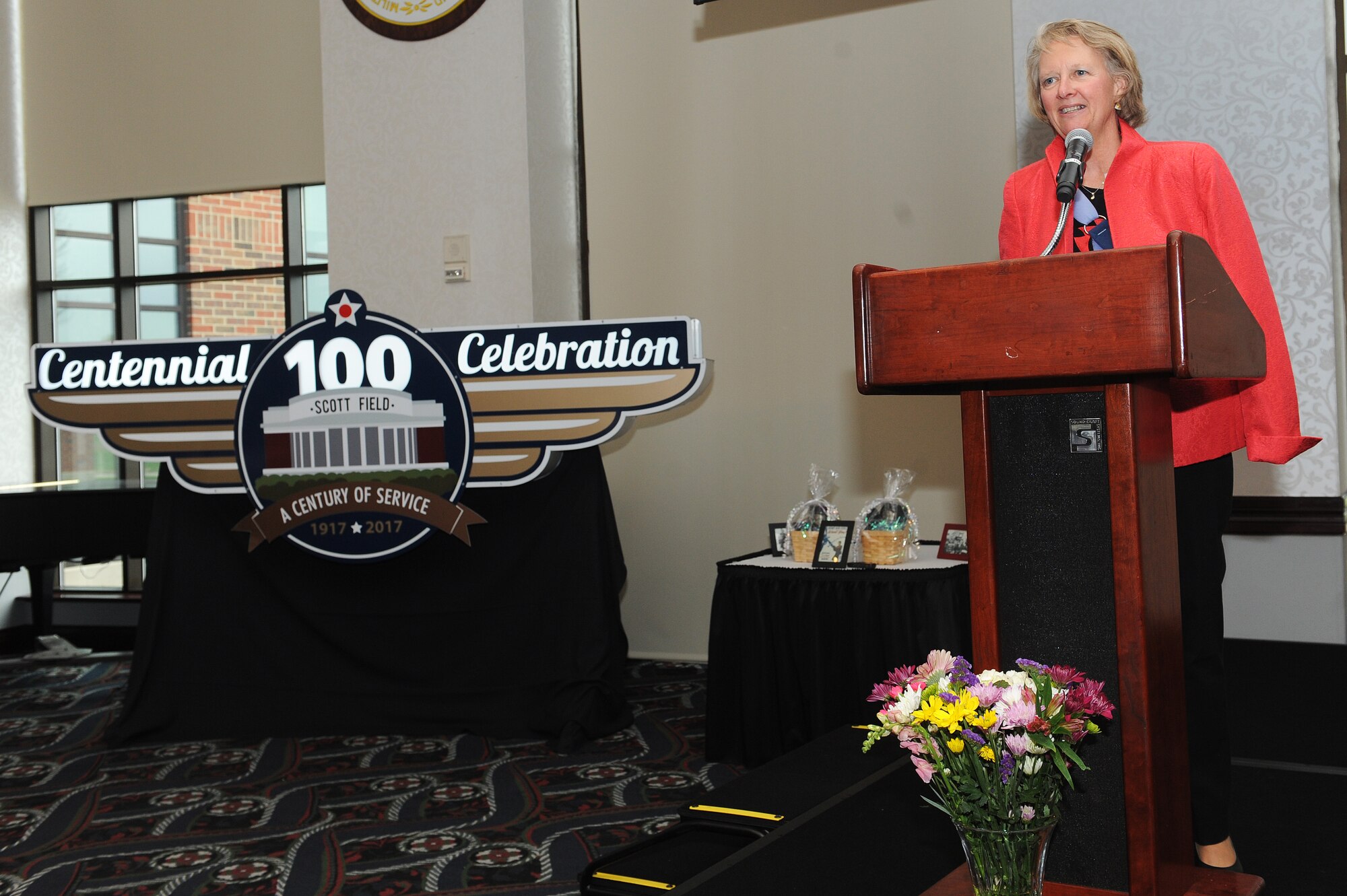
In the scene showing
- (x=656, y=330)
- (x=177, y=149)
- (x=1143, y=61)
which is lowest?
(x=656, y=330)

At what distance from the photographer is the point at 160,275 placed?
662 centimetres

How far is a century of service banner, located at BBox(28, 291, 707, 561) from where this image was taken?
3.97 metres

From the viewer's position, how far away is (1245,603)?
13.2ft

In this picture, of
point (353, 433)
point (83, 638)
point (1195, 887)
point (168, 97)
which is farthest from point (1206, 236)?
point (83, 638)

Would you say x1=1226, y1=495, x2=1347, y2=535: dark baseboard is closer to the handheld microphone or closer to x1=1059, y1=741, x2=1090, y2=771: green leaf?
the handheld microphone

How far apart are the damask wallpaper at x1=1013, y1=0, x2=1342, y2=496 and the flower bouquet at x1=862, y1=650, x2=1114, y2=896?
3047 mm

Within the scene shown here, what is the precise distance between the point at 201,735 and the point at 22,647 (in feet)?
8.82

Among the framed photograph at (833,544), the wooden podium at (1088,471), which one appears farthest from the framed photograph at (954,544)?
the wooden podium at (1088,471)

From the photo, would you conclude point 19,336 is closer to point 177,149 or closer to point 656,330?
point 177,149

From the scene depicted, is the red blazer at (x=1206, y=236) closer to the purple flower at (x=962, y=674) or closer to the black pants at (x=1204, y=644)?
the black pants at (x=1204, y=644)

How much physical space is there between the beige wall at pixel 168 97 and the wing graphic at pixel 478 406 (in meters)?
2.17

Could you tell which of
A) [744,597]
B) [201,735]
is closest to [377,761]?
[201,735]

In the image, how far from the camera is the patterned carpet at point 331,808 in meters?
2.87

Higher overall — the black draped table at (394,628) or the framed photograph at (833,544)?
the framed photograph at (833,544)
